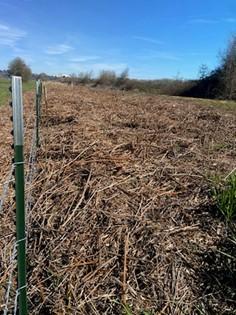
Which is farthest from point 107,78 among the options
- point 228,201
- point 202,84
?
point 228,201

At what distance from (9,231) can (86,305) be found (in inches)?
42.6

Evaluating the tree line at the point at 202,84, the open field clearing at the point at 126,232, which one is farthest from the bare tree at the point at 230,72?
the open field clearing at the point at 126,232

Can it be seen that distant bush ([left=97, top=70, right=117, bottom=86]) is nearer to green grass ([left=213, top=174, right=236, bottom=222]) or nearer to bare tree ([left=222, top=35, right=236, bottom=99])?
bare tree ([left=222, top=35, right=236, bottom=99])

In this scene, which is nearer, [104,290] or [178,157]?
[104,290]

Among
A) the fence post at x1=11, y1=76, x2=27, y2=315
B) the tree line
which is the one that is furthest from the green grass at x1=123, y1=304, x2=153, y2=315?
the tree line

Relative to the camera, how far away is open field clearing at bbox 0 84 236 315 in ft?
8.91

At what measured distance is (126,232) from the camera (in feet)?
10.6

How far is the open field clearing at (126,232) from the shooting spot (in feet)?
8.91

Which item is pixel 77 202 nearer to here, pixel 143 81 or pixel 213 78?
pixel 213 78

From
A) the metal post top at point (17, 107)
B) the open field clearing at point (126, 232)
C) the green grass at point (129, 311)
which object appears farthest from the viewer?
the open field clearing at point (126, 232)

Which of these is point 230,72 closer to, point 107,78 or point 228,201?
point 107,78

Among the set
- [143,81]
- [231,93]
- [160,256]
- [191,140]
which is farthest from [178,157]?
[143,81]

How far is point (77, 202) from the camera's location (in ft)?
12.1

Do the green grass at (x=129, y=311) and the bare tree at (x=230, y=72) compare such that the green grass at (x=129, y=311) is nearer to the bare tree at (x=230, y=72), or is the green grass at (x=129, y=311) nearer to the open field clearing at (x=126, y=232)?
the open field clearing at (x=126, y=232)
